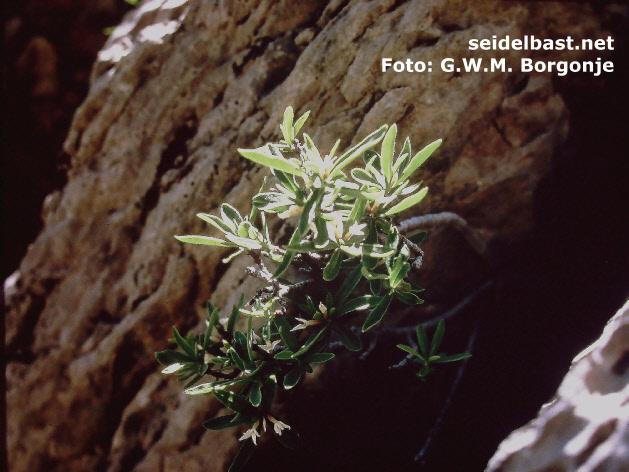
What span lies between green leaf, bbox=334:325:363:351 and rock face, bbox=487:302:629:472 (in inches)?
24.3

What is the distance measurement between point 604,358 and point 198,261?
6.63ft

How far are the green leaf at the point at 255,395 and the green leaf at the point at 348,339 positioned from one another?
0.37 m

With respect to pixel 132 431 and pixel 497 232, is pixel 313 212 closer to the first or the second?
pixel 497 232

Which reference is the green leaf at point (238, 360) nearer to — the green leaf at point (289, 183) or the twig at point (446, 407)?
the green leaf at point (289, 183)

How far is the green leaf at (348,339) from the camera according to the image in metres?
1.66

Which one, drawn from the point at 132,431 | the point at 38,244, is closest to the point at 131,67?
the point at 38,244

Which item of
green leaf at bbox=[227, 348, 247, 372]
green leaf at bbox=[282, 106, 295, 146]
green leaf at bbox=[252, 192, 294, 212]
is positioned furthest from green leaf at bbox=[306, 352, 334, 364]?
green leaf at bbox=[282, 106, 295, 146]

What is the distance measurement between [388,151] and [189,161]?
1.55m

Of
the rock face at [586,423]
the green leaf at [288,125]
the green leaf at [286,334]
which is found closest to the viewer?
the rock face at [586,423]

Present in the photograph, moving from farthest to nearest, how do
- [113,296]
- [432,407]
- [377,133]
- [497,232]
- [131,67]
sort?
[131,67] < [113,296] < [497,232] < [432,407] < [377,133]

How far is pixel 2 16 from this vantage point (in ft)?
16.5

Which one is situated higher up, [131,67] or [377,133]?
[131,67]

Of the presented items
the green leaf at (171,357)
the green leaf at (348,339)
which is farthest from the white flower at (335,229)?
the green leaf at (171,357)

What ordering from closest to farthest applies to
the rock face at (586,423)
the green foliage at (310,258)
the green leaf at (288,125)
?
the rock face at (586,423) → the green foliage at (310,258) → the green leaf at (288,125)
